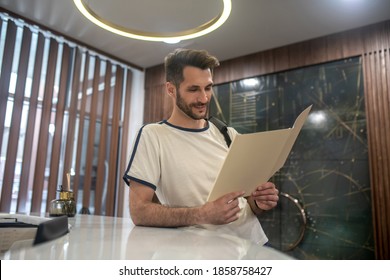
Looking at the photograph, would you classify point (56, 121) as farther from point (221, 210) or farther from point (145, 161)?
point (221, 210)

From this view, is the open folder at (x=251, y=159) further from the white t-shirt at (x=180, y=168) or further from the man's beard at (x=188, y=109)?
the man's beard at (x=188, y=109)

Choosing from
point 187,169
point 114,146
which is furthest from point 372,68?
point 114,146

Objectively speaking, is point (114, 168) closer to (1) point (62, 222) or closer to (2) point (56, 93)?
(2) point (56, 93)

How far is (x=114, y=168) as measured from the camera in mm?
3482

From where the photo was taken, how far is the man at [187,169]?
908 millimetres

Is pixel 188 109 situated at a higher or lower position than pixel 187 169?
higher

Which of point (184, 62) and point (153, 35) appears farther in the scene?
point (153, 35)

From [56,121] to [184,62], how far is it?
223 cm

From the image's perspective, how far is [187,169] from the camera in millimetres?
1056

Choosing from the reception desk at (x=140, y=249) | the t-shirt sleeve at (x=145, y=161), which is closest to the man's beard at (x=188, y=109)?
the t-shirt sleeve at (x=145, y=161)

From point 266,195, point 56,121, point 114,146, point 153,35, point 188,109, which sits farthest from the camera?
point 114,146

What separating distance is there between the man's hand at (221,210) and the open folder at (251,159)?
2 cm

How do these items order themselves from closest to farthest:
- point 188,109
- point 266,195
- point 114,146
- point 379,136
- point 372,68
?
point 266,195 < point 188,109 < point 379,136 < point 372,68 < point 114,146

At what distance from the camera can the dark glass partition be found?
250cm
